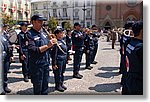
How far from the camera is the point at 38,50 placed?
8.26 feet

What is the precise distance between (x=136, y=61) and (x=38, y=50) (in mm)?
915

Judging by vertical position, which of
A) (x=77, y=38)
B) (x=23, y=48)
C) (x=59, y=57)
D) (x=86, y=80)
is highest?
(x=77, y=38)

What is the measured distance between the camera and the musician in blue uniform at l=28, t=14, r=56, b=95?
2.54 m

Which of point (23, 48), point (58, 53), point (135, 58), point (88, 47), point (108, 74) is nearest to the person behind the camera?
point (135, 58)

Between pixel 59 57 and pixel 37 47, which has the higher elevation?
pixel 37 47

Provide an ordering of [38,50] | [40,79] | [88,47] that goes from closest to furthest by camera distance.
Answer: [38,50], [40,79], [88,47]

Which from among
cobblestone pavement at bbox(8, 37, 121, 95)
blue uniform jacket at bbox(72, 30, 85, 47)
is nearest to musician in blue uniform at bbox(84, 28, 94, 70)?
cobblestone pavement at bbox(8, 37, 121, 95)

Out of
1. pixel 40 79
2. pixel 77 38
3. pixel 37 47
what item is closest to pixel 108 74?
pixel 77 38

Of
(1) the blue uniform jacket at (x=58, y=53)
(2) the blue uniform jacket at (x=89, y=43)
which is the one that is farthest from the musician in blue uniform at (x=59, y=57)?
(2) the blue uniform jacket at (x=89, y=43)

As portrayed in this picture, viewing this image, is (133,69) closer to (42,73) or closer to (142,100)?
(142,100)

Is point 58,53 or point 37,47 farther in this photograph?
point 58,53

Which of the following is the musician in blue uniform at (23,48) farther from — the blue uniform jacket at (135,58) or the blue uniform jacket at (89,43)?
the blue uniform jacket at (135,58)

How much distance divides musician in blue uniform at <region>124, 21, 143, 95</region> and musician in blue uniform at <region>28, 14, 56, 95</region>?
78 cm

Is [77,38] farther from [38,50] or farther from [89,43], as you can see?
[38,50]
